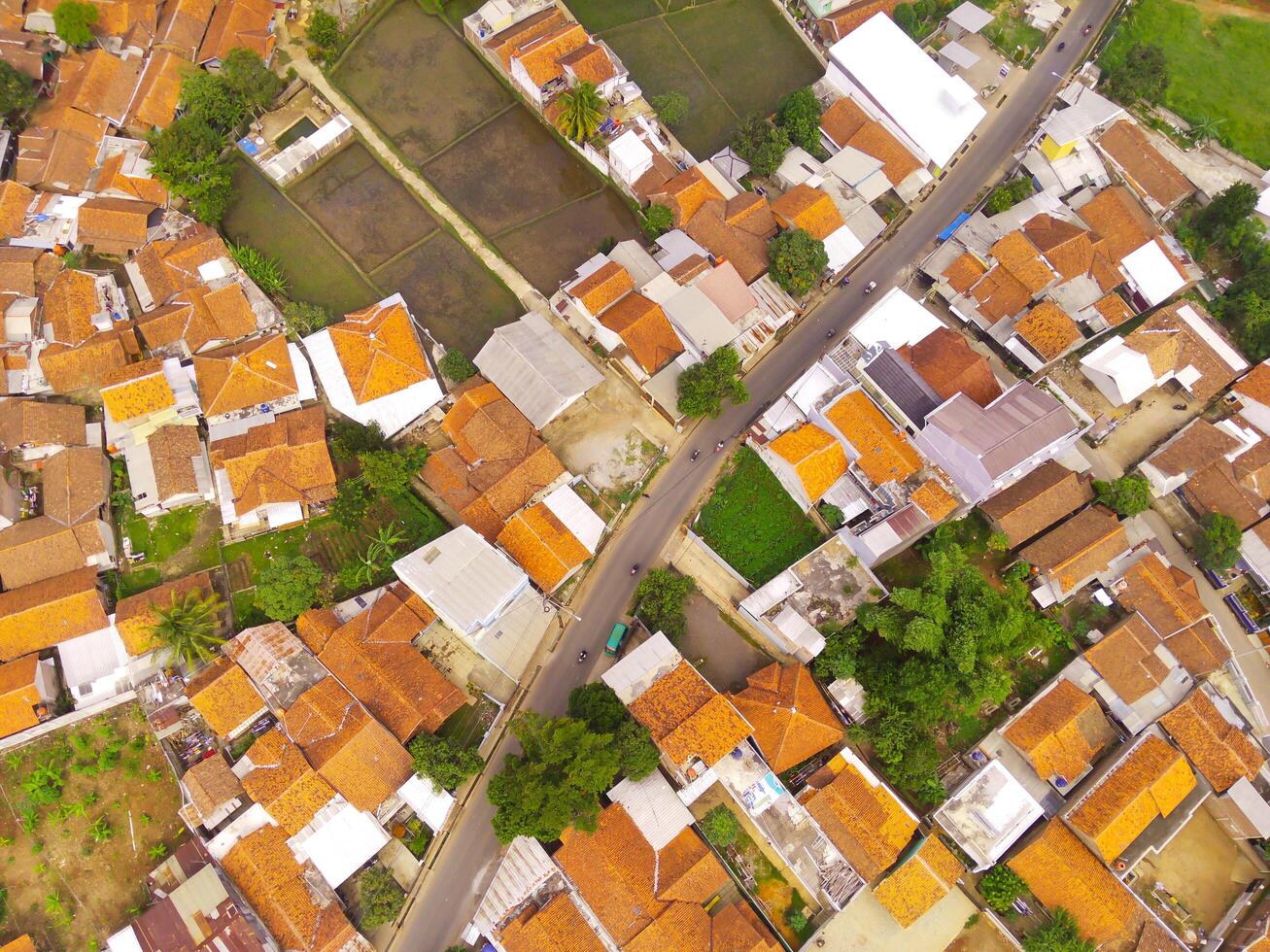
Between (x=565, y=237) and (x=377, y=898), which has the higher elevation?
(x=565, y=237)

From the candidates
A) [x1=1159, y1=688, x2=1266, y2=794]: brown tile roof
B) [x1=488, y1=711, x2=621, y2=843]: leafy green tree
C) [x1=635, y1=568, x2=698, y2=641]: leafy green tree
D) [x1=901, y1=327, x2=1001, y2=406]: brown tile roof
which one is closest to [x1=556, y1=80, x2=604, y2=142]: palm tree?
[x1=901, y1=327, x2=1001, y2=406]: brown tile roof

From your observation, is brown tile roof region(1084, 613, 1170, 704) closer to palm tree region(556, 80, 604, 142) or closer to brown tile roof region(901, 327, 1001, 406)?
brown tile roof region(901, 327, 1001, 406)

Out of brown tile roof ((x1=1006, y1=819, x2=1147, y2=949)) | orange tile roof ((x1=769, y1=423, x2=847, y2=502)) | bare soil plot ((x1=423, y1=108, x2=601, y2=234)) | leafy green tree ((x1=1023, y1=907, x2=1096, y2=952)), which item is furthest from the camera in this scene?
bare soil plot ((x1=423, y1=108, x2=601, y2=234))

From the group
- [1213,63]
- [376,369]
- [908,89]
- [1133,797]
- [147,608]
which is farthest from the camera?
[1213,63]

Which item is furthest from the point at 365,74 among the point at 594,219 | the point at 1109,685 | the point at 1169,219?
the point at 1109,685

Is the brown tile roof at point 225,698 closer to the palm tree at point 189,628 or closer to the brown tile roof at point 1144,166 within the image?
the palm tree at point 189,628

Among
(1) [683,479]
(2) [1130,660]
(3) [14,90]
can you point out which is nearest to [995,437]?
(2) [1130,660]

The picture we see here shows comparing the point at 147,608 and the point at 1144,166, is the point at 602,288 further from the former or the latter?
the point at 1144,166

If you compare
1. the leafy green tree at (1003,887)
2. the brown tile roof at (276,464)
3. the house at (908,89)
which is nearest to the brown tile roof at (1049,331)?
the house at (908,89)
